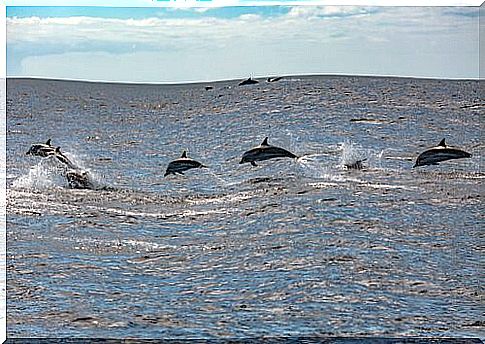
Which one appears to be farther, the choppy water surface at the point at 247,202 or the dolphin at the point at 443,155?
the dolphin at the point at 443,155

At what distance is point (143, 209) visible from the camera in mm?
4762

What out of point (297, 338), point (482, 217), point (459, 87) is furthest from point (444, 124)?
point (297, 338)

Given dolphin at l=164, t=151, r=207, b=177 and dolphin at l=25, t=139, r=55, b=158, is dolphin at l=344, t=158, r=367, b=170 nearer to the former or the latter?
dolphin at l=164, t=151, r=207, b=177

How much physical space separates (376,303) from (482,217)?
0.79 meters

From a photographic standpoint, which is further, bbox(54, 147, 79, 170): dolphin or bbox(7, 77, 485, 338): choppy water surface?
bbox(54, 147, 79, 170): dolphin

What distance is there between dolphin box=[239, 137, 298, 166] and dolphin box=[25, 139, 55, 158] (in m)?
1.05

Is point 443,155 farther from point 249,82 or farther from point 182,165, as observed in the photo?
point 182,165

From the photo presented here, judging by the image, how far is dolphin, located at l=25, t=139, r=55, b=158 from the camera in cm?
478

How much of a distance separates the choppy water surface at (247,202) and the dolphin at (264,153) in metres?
0.03

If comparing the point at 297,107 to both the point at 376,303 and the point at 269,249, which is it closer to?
the point at 269,249

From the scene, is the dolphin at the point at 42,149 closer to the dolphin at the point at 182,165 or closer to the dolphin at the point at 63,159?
the dolphin at the point at 63,159

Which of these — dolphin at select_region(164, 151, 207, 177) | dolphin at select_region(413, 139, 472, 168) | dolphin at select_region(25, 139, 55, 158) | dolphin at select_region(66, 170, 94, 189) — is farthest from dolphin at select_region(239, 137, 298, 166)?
dolphin at select_region(25, 139, 55, 158)

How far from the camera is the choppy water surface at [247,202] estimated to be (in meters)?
4.56

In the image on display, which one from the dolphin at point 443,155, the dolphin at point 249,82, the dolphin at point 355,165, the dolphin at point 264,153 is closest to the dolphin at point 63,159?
the dolphin at point 264,153
